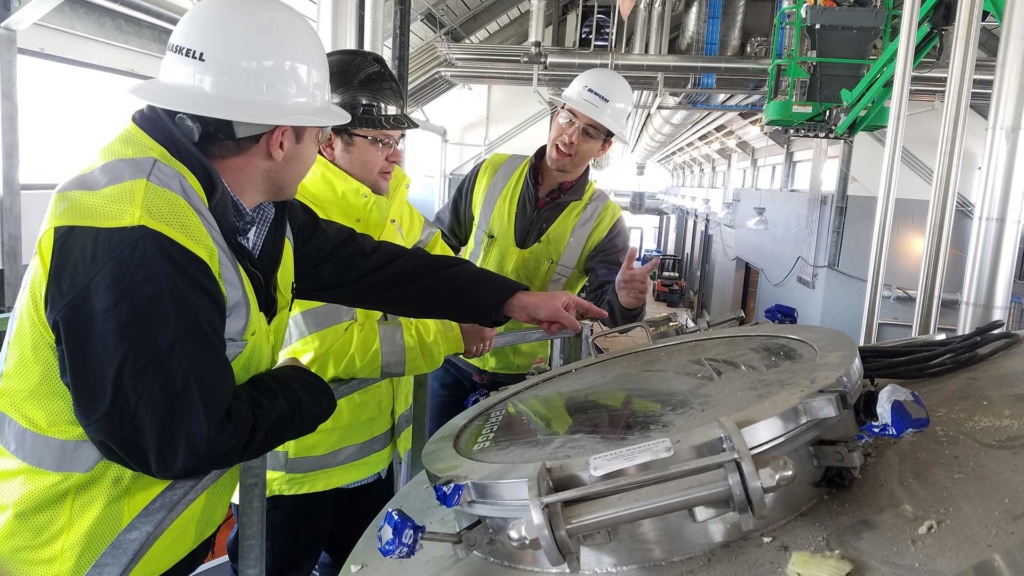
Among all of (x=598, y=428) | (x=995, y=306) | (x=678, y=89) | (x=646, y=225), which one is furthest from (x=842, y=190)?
(x=646, y=225)

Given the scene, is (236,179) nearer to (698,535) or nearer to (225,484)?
(225,484)

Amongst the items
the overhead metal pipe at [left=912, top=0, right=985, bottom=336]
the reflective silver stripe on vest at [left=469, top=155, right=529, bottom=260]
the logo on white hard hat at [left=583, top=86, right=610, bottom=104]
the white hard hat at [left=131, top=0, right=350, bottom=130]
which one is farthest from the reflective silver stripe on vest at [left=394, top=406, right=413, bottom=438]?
the overhead metal pipe at [left=912, top=0, right=985, bottom=336]

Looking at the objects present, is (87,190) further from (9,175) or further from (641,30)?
(641,30)

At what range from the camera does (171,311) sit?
0.80 metres

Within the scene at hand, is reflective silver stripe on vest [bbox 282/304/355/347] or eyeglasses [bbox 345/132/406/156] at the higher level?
eyeglasses [bbox 345/132/406/156]

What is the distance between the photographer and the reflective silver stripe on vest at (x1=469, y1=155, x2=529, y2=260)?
7.48 ft

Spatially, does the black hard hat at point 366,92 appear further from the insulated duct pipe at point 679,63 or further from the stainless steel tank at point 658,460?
the insulated duct pipe at point 679,63

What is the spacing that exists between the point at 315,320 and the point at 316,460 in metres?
0.35

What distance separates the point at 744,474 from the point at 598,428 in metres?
0.30

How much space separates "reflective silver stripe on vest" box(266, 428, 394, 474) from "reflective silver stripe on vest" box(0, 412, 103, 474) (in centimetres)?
65

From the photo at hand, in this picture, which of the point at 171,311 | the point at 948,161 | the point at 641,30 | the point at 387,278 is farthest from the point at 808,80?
the point at 171,311

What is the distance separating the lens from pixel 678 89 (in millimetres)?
5969

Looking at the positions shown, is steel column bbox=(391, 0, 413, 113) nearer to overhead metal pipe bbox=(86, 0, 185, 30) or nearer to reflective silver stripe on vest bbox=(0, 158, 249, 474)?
overhead metal pipe bbox=(86, 0, 185, 30)

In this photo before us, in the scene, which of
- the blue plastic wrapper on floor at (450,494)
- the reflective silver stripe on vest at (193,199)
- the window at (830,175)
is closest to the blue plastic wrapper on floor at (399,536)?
the blue plastic wrapper on floor at (450,494)
